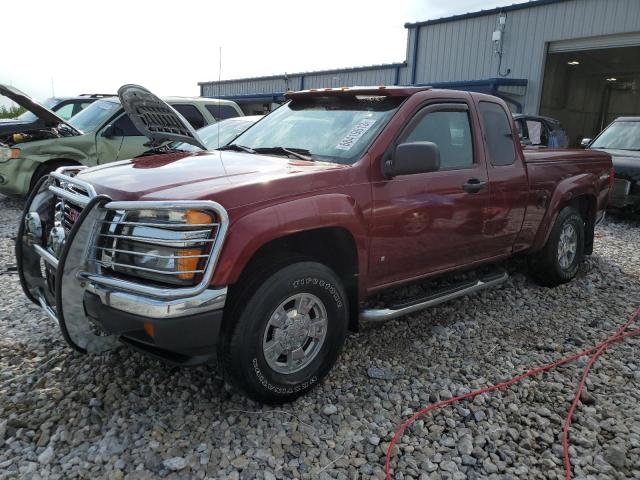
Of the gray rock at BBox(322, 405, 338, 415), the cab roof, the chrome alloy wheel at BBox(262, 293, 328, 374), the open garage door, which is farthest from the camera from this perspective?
the open garage door

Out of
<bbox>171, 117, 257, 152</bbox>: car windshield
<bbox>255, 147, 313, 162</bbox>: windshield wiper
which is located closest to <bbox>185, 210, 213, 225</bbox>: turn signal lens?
<bbox>255, 147, 313, 162</bbox>: windshield wiper

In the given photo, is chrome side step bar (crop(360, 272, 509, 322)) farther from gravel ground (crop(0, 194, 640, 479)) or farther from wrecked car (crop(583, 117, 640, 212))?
wrecked car (crop(583, 117, 640, 212))

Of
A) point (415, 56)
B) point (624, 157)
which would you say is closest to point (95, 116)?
point (624, 157)

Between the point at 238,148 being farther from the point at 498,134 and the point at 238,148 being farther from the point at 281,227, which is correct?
the point at 498,134

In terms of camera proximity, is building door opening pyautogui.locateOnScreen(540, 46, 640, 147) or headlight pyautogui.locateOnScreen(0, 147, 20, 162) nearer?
headlight pyautogui.locateOnScreen(0, 147, 20, 162)

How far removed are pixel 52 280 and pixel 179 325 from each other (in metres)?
1.15

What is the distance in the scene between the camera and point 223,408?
2.99 m

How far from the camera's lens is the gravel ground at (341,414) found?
2.57 m

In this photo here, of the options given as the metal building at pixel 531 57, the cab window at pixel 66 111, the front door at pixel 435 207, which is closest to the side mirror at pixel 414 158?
the front door at pixel 435 207

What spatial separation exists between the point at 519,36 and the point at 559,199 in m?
14.2

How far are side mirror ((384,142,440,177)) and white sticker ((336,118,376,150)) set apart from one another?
344 mm

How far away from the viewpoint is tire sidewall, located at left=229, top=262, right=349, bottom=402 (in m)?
2.71

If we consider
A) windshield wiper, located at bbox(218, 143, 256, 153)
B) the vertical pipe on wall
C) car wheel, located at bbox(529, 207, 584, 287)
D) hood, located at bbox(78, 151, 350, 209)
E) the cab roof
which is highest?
the vertical pipe on wall

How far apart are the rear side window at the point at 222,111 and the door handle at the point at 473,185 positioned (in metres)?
6.44
